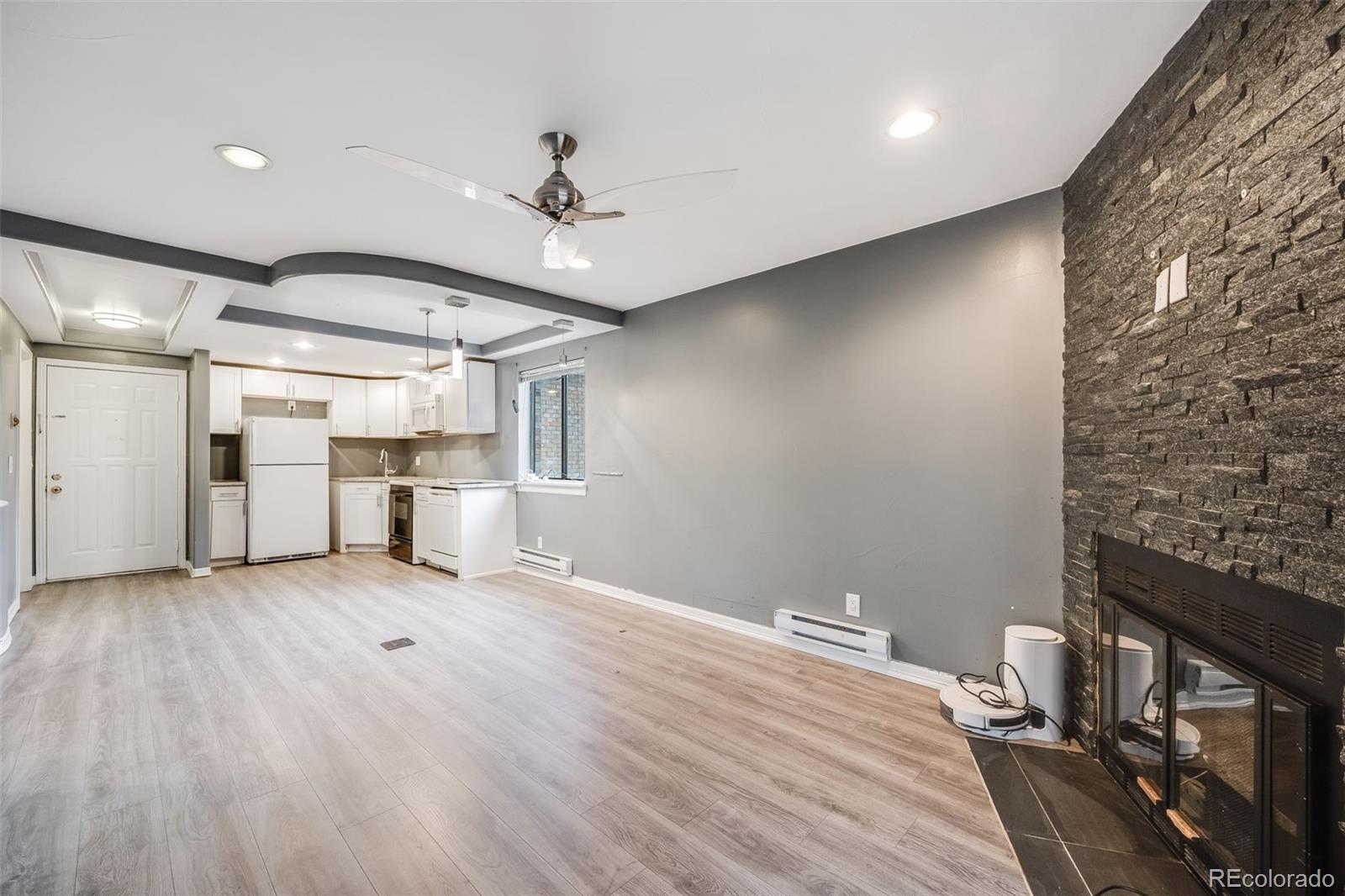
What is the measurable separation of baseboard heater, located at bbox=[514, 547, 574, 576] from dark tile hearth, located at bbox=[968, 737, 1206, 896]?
3674 mm

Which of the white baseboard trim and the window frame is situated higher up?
the window frame

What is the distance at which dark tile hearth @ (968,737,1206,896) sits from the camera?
5.06 ft

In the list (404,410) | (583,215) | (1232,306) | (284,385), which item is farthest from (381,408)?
(1232,306)

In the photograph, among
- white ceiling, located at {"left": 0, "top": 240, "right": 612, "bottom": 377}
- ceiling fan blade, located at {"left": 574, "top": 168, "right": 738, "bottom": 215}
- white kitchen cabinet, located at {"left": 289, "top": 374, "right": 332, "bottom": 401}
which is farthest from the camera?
white kitchen cabinet, located at {"left": 289, "top": 374, "right": 332, "bottom": 401}

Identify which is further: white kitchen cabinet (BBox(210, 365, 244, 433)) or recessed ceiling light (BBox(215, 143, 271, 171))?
white kitchen cabinet (BBox(210, 365, 244, 433))

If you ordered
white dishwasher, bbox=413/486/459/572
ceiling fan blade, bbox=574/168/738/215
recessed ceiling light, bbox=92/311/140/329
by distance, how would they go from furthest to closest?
white dishwasher, bbox=413/486/459/572, recessed ceiling light, bbox=92/311/140/329, ceiling fan blade, bbox=574/168/738/215

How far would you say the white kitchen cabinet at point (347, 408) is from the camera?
7.07m

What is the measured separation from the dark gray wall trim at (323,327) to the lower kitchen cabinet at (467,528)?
4.89 ft

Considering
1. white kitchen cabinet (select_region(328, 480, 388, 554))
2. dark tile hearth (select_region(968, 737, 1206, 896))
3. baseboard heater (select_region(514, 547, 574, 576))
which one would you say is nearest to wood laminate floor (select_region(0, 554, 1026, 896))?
dark tile hearth (select_region(968, 737, 1206, 896))

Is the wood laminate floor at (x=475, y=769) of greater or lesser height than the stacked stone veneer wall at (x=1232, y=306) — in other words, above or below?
below

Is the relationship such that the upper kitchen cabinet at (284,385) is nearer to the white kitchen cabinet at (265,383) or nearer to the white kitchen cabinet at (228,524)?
the white kitchen cabinet at (265,383)

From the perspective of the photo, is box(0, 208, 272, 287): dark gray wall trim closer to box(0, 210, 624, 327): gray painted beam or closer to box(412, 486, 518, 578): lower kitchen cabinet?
box(0, 210, 624, 327): gray painted beam

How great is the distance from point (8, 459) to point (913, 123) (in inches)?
234

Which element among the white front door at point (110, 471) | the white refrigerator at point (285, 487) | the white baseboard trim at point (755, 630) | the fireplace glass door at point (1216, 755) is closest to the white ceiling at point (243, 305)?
the white front door at point (110, 471)
